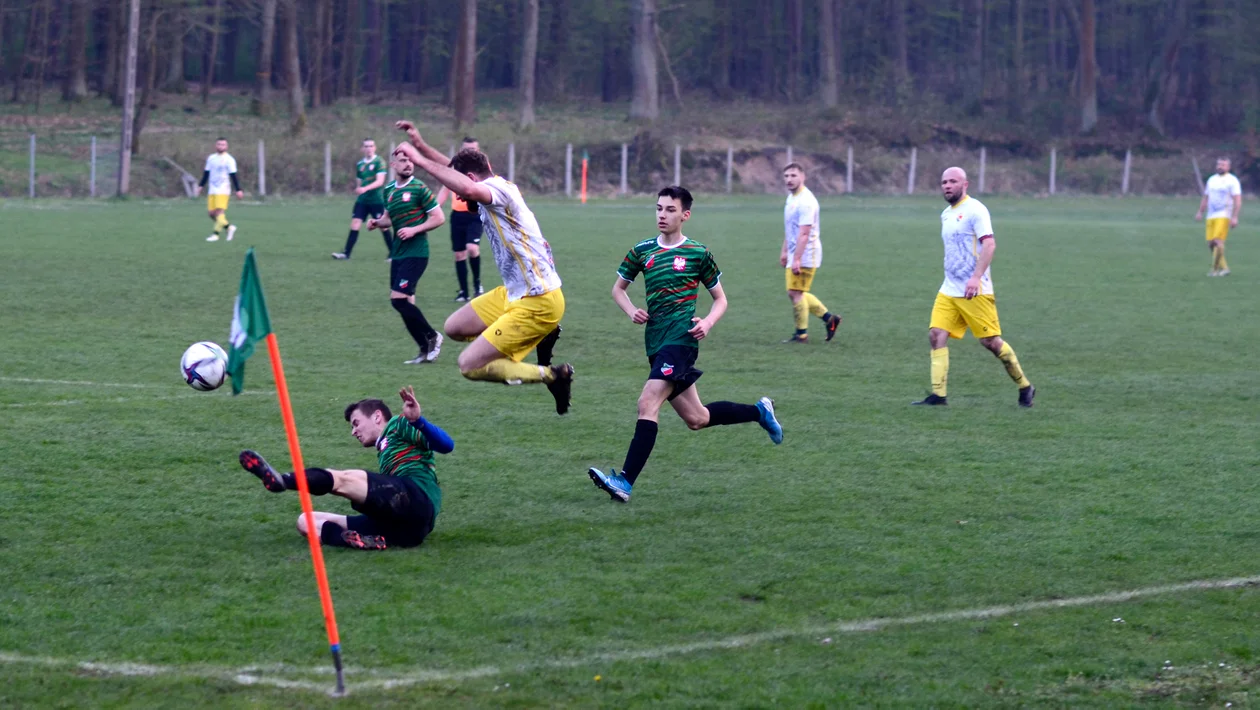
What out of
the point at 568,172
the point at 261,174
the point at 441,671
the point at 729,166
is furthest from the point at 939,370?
the point at 729,166

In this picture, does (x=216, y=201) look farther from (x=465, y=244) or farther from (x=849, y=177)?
(x=849, y=177)

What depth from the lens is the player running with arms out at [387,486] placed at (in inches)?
250

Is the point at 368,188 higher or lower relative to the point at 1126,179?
lower

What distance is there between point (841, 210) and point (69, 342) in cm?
3308

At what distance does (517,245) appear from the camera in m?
8.66

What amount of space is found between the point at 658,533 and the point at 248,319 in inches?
109

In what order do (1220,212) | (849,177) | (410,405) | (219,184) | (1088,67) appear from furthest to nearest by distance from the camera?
(1088,67)
(849,177)
(219,184)
(1220,212)
(410,405)

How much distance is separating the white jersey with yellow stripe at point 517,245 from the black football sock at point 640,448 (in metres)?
Result: 1.33

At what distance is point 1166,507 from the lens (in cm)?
770

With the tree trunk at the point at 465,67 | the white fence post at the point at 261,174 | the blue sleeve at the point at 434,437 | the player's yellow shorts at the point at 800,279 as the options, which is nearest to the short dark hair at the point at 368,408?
the blue sleeve at the point at 434,437

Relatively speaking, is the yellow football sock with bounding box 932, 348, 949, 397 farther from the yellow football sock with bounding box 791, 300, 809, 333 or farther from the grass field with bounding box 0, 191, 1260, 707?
the yellow football sock with bounding box 791, 300, 809, 333

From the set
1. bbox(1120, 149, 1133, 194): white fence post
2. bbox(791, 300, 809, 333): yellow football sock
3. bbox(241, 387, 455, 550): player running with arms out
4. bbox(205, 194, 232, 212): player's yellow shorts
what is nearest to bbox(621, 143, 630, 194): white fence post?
bbox(1120, 149, 1133, 194): white fence post

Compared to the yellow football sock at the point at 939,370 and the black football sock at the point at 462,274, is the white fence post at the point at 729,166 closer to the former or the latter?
the black football sock at the point at 462,274

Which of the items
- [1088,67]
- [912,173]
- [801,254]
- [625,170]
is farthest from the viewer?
[1088,67]
